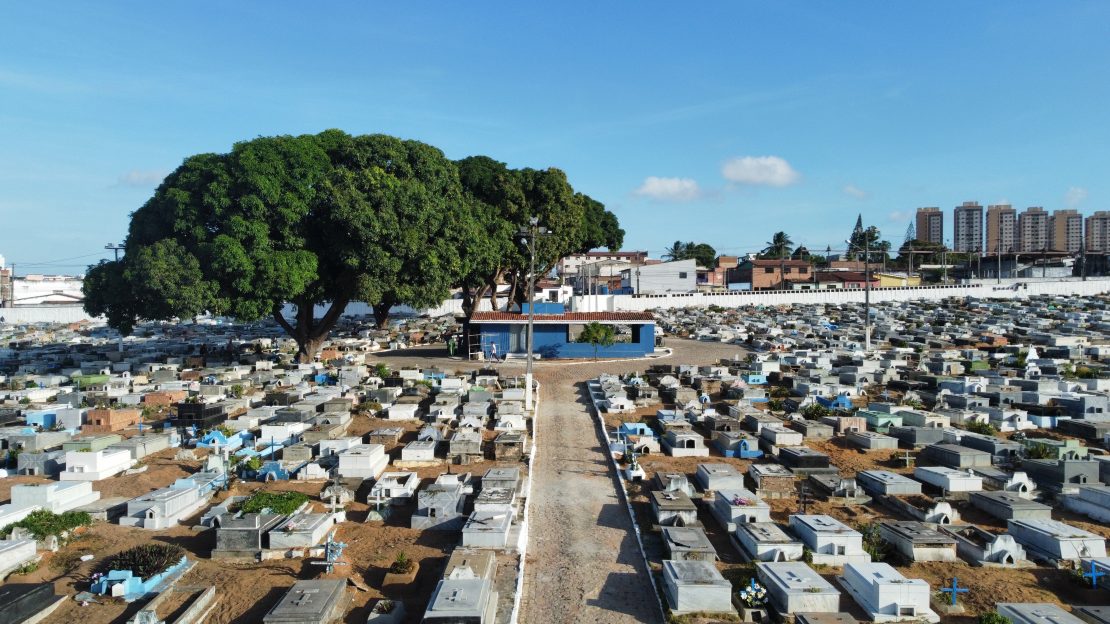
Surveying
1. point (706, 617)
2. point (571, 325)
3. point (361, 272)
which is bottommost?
point (706, 617)

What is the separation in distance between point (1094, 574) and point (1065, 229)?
178m

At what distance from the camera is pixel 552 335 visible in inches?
1420

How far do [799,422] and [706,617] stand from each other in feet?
39.0

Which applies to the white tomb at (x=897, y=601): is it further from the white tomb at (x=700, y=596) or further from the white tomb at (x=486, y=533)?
the white tomb at (x=486, y=533)

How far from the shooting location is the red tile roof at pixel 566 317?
3550 cm

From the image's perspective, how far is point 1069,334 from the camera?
134ft

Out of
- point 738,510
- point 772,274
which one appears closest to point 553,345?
point 738,510

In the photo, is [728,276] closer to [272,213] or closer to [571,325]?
[571,325]

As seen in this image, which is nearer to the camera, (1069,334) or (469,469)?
(469,469)

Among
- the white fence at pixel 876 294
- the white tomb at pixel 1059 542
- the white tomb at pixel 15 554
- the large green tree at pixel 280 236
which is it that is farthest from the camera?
the white fence at pixel 876 294

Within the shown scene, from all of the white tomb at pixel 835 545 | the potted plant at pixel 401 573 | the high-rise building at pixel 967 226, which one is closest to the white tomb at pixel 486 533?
the potted plant at pixel 401 573

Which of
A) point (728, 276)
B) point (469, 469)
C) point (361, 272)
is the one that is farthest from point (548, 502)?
point (728, 276)

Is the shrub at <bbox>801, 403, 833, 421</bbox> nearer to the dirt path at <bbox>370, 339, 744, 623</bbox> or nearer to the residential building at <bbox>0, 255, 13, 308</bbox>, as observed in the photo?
the dirt path at <bbox>370, 339, 744, 623</bbox>

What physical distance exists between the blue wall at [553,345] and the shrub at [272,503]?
23488 mm
